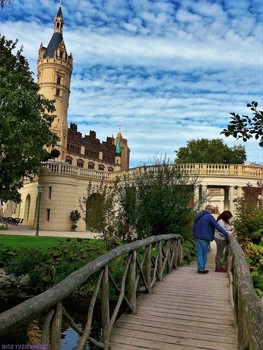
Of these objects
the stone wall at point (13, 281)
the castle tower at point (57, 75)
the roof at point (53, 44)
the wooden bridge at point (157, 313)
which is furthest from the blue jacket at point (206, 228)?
the roof at point (53, 44)

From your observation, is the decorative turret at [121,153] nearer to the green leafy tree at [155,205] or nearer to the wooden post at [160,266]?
the green leafy tree at [155,205]

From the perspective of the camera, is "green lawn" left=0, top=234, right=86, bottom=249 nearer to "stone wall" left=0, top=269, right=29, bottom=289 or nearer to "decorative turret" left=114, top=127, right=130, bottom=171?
"stone wall" left=0, top=269, right=29, bottom=289

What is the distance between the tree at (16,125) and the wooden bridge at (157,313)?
1299 cm

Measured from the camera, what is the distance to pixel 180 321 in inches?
216

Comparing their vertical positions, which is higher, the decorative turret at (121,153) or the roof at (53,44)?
the roof at (53,44)

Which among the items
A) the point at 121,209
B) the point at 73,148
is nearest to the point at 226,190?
the point at 121,209

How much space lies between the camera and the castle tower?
62.5 meters

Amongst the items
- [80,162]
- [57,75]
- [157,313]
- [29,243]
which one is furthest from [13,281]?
[80,162]

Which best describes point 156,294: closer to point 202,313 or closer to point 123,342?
point 202,313

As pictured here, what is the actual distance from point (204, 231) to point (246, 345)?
21.2 ft

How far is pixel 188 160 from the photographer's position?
47719 mm

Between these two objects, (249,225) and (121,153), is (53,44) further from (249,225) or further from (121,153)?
(249,225)

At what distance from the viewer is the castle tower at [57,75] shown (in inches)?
2459

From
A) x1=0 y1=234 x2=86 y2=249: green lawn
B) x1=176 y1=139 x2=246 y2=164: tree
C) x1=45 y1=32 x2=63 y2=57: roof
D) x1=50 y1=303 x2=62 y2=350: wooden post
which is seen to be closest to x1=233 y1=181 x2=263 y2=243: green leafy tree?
x1=0 y1=234 x2=86 y2=249: green lawn
